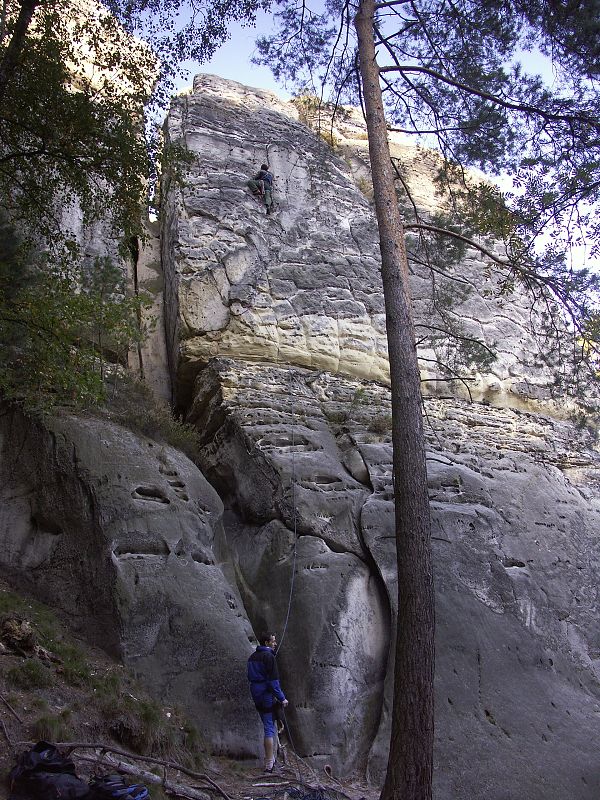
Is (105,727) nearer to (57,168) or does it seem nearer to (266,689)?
(266,689)

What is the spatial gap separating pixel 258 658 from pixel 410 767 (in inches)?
103

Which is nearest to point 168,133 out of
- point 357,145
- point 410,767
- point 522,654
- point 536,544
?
point 357,145

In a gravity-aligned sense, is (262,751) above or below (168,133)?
below

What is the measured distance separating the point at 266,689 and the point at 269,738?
20.0 inches

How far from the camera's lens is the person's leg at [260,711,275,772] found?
26.0 ft

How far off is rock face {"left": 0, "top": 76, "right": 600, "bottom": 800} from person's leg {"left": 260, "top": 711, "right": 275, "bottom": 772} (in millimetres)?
263

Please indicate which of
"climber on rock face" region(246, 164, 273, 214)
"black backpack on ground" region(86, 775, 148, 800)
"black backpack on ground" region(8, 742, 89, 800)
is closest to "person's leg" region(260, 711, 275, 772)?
"black backpack on ground" region(86, 775, 148, 800)

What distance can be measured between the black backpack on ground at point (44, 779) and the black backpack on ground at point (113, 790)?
8 centimetres

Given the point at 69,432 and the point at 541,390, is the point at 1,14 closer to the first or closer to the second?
the point at 69,432

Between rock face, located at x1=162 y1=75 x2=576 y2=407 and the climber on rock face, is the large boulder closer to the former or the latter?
rock face, located at x1=162 y1=75 x2=576 y2=407

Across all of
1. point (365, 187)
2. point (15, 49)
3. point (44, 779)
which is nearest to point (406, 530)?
point (44, 779)

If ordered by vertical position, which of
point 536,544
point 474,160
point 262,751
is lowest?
point 262,751

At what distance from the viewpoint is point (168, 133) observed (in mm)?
16516

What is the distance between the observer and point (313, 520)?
10461 mm
